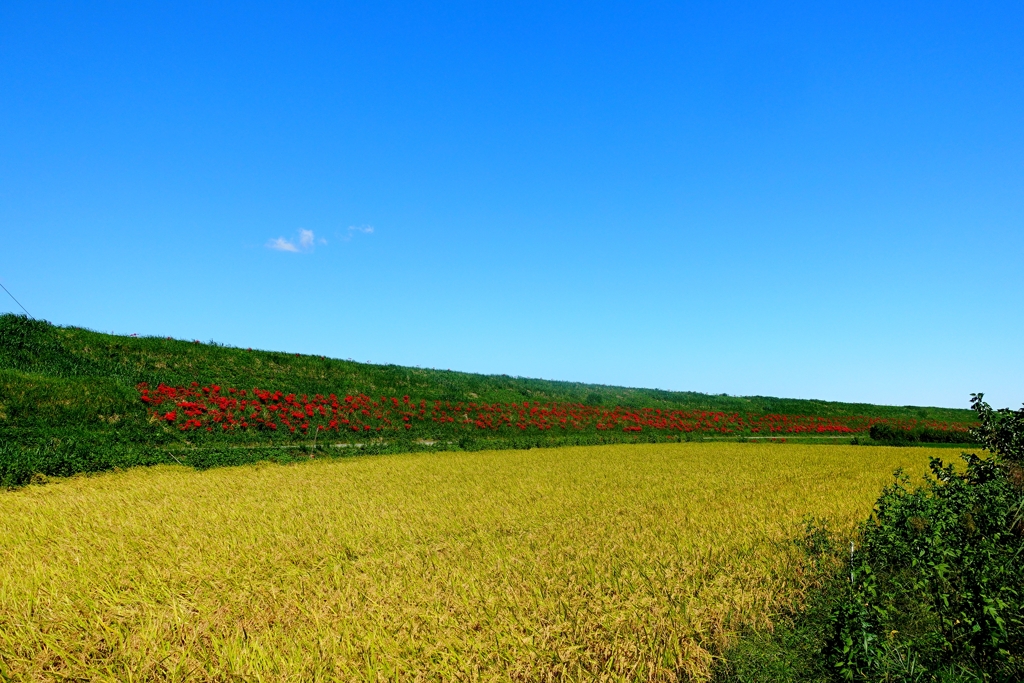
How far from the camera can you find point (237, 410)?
68.7ft

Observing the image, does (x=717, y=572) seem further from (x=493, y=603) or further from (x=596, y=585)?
(x=493, y=603)

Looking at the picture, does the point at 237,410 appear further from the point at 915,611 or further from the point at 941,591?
the point at 941,591

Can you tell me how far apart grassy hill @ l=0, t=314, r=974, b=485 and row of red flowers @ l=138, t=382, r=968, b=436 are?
6cm

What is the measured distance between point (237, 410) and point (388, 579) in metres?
16.9

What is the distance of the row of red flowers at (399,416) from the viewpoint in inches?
795

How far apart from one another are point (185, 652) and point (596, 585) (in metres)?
3.66

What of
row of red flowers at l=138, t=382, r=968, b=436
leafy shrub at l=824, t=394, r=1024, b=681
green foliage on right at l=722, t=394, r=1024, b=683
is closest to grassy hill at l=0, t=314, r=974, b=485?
row of red flowers at l=138, t=382, r=968, b=436

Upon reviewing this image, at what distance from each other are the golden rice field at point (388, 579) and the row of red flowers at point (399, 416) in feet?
27.1

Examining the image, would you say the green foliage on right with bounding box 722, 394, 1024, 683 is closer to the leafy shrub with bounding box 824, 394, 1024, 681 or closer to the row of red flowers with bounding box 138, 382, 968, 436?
the leafy shrub with bounding box 824, 394, 1024, 681

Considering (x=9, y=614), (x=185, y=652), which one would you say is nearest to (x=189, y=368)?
(x=9, y=614)

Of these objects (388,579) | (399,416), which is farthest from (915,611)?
(399,416)

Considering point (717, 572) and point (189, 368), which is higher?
point (189, 368)

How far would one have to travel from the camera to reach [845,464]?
737 inches

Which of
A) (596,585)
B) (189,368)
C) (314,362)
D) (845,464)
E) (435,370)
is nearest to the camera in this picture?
(596,585)
